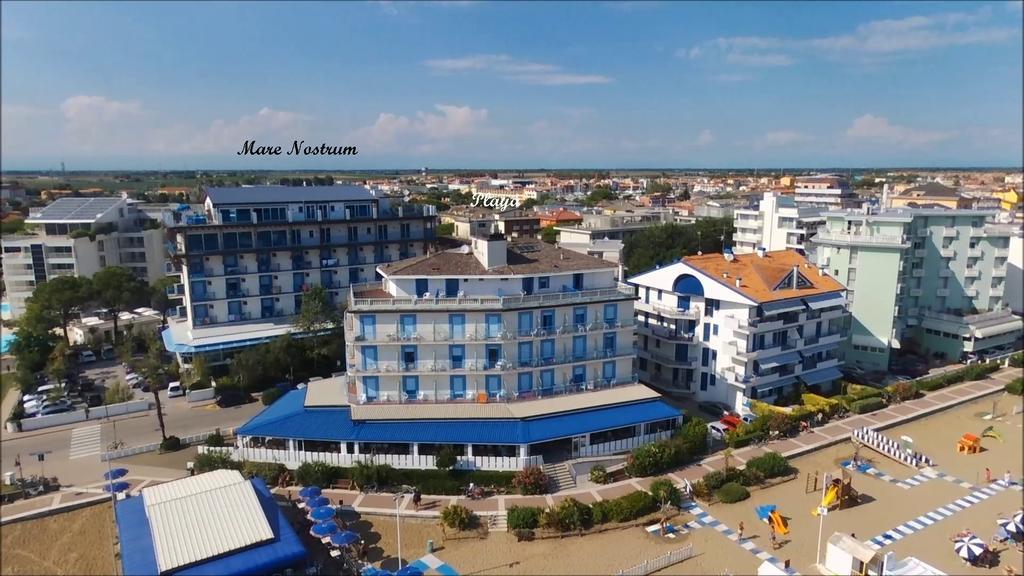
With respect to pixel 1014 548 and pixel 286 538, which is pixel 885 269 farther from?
pixel 286 538

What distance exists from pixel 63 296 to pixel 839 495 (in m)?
65.5

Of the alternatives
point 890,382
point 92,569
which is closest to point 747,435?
point 890,382

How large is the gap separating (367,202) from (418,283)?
84.7ft

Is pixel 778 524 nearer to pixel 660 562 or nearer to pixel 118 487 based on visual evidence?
pixel 660 562

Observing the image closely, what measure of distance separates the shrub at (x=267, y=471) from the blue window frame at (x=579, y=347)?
18841 mm

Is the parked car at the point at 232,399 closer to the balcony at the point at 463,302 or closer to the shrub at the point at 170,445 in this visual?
the shrub at the point at 170,445

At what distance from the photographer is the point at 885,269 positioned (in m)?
54.9

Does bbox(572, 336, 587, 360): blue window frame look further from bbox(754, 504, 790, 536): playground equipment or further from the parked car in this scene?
the parked car

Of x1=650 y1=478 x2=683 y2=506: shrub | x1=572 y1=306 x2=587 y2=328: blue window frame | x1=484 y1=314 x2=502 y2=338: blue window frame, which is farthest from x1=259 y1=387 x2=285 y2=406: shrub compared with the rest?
x1=650 y1=478 x2=683 y2=506: shrub

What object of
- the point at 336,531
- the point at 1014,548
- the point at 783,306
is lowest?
the point at 1014,548

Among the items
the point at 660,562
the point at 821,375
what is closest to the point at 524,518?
the point at 660,562

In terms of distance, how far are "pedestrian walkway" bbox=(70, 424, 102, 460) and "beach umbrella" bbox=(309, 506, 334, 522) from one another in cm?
1929

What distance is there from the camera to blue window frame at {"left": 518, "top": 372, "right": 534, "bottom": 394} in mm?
39000

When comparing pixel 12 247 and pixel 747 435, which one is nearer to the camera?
pixel 747 435
